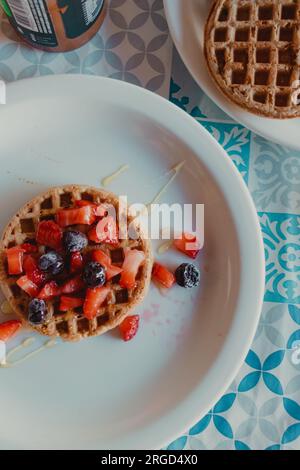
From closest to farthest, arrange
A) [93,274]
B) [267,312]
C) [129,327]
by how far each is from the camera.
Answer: [93,274] → [129,327] → [267,312]

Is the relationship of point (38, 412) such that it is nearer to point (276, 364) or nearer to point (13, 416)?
point (13, 416)

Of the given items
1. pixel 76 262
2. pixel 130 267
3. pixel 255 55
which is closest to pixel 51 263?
pixel 76 262

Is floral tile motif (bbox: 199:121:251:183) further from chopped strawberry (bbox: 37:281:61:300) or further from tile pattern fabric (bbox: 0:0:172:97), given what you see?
chopped strawberry (bbox: 37:281:61:300)

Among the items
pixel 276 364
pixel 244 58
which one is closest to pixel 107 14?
pixel 244 58

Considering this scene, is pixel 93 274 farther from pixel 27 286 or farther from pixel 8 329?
pixel 8 329

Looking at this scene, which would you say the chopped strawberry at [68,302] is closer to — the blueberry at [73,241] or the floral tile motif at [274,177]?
the blueberry at [73,241]
